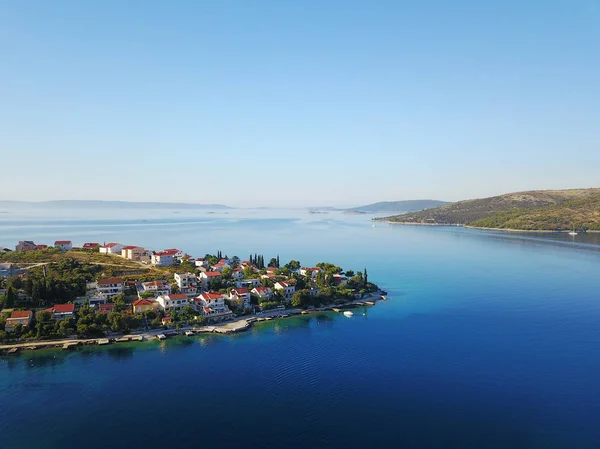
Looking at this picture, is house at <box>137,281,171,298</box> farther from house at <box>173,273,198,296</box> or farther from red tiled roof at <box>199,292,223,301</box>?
red tiled roof at <box>199,292,223,301</box>

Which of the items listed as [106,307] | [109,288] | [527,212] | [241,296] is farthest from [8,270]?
[527,212]

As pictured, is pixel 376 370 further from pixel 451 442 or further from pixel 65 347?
pixel 65 347

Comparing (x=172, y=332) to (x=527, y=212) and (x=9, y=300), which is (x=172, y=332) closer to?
(x=9, y=300)

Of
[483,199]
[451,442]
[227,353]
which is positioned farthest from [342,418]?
[483,199]

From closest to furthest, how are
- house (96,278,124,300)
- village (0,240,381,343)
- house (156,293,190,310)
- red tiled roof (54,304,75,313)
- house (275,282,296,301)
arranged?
village (0,240,381,343)
red tiled roof (54,304,75,313)
house (156,293,190,310)
house (96,278,124,300)
house (275,282,296,301)

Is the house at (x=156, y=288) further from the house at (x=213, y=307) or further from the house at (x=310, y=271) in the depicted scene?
the house at (x=310, y=271)

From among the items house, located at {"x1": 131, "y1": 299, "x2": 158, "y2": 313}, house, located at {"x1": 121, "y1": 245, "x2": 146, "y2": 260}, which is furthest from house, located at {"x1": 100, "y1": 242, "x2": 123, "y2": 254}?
house, located at {"x1": 131, "y1": 299, "x2": 158, "y2": 313}

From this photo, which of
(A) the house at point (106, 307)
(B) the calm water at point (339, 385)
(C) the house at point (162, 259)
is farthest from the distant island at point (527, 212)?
(A) the house at point (106, 307)
